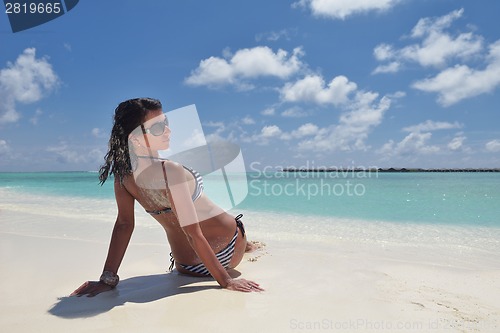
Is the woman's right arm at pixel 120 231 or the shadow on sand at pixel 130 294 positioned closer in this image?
the shadow on sand at pixel 130 294

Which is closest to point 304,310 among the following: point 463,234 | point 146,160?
point 146,160

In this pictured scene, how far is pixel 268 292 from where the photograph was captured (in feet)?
9.11

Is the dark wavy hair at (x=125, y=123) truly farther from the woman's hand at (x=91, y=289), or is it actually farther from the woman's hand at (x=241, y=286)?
the woman's hand at (x=241, y=286)

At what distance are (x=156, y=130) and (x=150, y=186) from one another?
1.35 ft

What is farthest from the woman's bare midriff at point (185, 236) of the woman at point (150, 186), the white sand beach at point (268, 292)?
the white sand beach at point (268, 292)

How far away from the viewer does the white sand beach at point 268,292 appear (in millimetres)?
2207

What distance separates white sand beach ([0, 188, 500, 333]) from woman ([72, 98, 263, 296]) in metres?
0.19

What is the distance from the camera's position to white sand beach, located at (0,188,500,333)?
2207 mm

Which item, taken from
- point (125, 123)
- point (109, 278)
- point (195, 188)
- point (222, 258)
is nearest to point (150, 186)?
point (195, 188)

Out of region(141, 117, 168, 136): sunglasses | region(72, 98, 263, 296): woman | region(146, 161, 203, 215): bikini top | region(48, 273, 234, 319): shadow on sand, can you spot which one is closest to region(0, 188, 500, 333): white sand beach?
region(48, 273, 234, 319): shadow on sand

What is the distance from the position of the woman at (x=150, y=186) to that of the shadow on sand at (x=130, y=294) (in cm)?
12

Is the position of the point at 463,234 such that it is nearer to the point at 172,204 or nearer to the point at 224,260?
the point at 224,260

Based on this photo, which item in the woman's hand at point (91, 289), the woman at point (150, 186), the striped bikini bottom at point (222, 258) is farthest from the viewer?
the striped bikini bottom at point (222, 258)

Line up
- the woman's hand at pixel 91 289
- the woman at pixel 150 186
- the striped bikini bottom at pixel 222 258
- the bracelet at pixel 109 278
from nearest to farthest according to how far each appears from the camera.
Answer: the woman at pixel 150 186, the woman's hand at pixel 91 289, the bracelet at pixel 109 278, the striped bikini bottom at pixel 222 258
